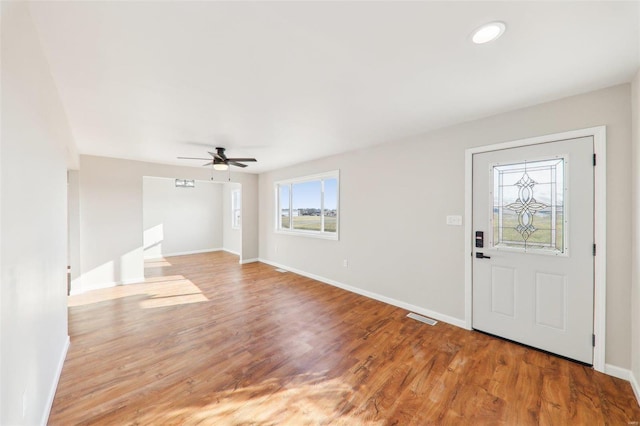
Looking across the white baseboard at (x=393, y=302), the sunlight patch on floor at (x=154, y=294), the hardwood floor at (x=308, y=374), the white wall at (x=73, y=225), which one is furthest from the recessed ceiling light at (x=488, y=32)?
the white wall at (x=73, y=225)

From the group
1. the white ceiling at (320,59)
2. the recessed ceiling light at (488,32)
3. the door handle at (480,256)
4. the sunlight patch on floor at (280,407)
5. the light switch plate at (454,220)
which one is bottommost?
the sunlight patch on floor at (280,407)

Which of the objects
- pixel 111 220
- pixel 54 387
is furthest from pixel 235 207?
pixel 54 387

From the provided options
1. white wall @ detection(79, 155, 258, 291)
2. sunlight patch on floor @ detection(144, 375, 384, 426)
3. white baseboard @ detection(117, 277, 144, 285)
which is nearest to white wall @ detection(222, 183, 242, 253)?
white wall @ detection(79, 155, 258, 291)

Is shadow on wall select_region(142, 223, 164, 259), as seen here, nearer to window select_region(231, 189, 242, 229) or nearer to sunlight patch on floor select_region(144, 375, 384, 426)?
window select_region(231, 189, 242, 229)

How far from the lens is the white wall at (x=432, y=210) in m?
2.09

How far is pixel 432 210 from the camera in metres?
3.28

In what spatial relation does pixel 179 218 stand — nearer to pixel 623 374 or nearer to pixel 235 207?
pixel 235 207

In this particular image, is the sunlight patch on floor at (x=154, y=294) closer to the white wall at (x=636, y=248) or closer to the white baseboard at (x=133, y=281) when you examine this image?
the white baseboard at (x=133, y=281)

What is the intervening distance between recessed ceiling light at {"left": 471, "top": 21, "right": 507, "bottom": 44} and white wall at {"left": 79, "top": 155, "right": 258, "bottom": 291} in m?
5.83

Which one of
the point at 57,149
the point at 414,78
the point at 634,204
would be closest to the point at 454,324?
the point at 634,204

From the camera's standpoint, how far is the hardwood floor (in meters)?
1.72

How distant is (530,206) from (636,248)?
0.76 m

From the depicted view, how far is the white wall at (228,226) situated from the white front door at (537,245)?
22.9ft

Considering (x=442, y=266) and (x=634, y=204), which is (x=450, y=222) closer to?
(x=442, y=266)
